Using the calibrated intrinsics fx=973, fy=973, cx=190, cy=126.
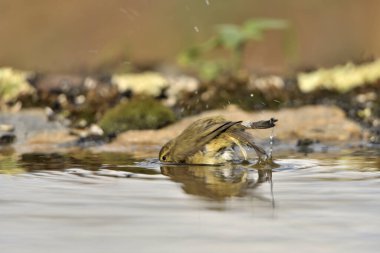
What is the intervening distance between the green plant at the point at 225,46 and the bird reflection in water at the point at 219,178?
614 centimetres

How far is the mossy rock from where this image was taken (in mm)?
11219

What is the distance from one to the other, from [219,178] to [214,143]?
829 millimetres

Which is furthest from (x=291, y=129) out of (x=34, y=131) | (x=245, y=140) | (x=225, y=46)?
(x=225, y=46)

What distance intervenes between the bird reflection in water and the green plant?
20.1ft

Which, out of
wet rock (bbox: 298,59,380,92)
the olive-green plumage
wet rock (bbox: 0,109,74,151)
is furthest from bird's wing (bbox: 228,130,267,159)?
wet rock (bbox: 298,59,380,92)

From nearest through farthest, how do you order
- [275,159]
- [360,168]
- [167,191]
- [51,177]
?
[167,191] < [51,177] < [360,168] < [275,159]

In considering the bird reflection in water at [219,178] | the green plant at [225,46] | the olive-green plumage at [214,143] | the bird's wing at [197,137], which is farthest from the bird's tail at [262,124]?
the green plant at [225,46]

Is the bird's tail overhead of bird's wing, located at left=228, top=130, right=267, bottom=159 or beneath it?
overhead

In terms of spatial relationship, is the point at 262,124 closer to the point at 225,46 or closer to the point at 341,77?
the point at 341,77

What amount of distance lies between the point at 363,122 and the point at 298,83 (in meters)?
1.98

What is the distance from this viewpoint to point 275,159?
8.56 m

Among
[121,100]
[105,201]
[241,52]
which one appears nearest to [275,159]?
[105,201]

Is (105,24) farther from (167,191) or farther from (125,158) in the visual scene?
(167,191)

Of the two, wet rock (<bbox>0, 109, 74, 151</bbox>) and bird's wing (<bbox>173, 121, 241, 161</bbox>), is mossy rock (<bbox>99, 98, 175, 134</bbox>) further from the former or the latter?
bird's wing (<bbox>173, 121, 241, 161</bbox>)
